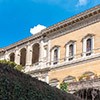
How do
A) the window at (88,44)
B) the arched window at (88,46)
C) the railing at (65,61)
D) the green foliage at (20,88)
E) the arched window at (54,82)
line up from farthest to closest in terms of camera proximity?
1. the arched window at (54,82)
2. the arched window at (88,46)
3. the window at (88,44)
4. the railing at (65,61)
5. the green foliage at (20,88)

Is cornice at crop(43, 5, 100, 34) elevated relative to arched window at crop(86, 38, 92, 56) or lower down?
elevated

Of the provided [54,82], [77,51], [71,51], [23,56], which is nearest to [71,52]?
[71,51]

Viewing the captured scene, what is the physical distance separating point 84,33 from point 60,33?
13.6 ft

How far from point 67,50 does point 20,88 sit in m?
28.2

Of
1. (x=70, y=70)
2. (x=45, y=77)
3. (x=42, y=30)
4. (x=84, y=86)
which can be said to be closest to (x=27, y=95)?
(x=84, y=86)

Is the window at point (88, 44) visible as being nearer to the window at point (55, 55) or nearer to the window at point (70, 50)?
the window at point (70, 50)

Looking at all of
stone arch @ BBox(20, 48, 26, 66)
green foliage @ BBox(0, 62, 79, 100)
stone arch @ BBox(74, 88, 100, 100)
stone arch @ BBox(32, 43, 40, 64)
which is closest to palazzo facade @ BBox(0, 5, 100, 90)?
stone arch @ BBox(32, 43, 40, 64)

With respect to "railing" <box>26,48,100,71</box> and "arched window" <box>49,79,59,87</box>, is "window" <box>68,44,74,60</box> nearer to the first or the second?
"railing" <box>26,48,100,71</box>

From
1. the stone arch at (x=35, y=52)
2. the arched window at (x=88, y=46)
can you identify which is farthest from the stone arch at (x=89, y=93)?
the stone arch at (x=35, y=52)

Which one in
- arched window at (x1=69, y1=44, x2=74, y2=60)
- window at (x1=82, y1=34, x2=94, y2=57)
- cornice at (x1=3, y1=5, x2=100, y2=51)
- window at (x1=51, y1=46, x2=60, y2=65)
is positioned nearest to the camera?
window at (x1=82, y1=34, x2=94, y2=57)

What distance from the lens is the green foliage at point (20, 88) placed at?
11.0m

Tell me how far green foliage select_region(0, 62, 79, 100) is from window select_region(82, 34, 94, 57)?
75.7ft

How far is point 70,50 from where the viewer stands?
39.4 m

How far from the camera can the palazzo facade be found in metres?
36.1
